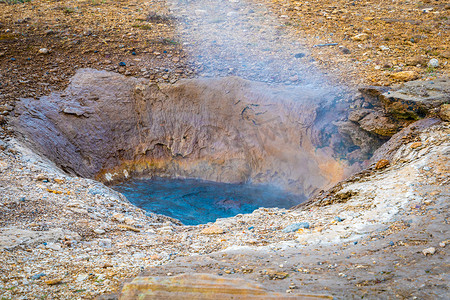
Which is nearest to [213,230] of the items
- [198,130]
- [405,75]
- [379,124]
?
[379,124]

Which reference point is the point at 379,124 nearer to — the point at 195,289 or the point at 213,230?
the point at 213,230

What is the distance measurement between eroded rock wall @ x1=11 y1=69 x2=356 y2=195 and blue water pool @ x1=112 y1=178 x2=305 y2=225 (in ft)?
0.53

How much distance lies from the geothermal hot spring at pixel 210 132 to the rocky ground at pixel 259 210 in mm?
188

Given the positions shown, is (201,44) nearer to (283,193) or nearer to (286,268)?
(283,193)

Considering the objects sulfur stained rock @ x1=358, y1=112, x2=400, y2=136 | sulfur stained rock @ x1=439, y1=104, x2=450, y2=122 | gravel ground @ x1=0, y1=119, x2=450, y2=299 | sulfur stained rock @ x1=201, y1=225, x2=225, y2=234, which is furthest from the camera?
sulfur stained rock @ x1=358, y1=112, x2=400, y2=136

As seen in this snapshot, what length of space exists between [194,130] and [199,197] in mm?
1189

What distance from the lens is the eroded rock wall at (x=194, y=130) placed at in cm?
587

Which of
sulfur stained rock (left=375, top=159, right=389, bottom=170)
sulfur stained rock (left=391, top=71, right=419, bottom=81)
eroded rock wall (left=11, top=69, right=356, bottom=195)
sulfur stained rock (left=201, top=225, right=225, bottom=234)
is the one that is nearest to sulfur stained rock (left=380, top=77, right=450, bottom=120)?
sulfur stained rock (left=391, top=71, right=419, bottom=81)

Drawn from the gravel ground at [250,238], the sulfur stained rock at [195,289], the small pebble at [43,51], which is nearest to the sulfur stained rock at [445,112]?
the gravel ground at [250,238]

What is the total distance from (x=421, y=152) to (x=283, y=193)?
8.66 feet

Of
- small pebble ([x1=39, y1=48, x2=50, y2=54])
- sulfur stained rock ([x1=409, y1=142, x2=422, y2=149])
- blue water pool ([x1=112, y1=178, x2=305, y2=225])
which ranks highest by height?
small pebble ([x1=39, y1=48, x2=50, y2=54])

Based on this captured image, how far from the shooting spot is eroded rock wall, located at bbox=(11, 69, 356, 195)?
19.2ft

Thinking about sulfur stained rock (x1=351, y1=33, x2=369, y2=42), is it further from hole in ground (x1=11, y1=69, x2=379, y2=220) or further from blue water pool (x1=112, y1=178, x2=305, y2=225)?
blue water pool (x1=112, y1=178, x2=305, y2=225)

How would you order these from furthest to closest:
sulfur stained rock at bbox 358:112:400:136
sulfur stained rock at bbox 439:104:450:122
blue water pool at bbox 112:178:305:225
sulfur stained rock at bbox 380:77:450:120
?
blue water pool at bbox 112:178:305:225 < sulfur stained rock at bbox 358:112:400:136 < sulfur stained rock at bbox 380:77:450:120 < sulfur stained rock at bbox 439:104:450:122
